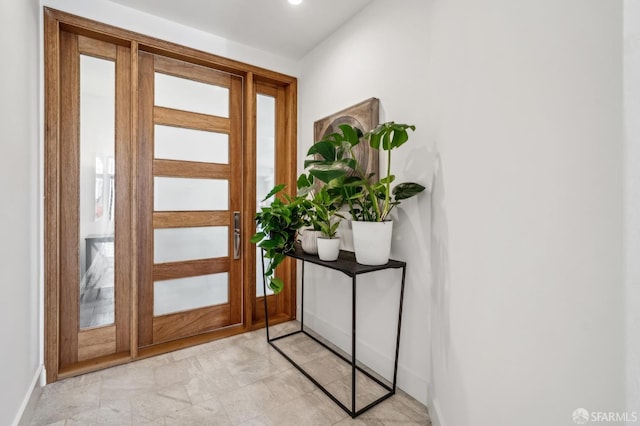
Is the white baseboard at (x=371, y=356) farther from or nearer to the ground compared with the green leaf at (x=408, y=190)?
nearer to the ground

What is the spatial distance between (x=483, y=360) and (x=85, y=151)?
8.93ft

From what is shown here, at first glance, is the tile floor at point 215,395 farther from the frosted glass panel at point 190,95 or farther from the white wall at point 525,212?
the frosted glass panel at point 190,95

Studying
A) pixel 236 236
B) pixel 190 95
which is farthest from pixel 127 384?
pixel 190 95

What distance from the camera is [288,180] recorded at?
288cm

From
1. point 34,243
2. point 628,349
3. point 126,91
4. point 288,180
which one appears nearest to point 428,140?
point 628,349

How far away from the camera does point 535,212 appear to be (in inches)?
32.0

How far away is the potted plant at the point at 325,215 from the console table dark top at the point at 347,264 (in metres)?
0.07

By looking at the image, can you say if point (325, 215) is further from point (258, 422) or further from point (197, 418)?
point (197, 418)

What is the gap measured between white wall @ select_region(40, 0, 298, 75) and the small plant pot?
6.14 ft

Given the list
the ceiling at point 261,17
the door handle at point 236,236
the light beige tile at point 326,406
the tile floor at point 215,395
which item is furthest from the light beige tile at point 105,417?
the ceiling at point 261,17

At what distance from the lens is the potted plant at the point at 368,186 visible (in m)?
1.55

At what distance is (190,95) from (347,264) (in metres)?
2.00

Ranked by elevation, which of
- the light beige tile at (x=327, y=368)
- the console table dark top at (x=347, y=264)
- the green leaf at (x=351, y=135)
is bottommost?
the light beige tile at (x=327, y=368)

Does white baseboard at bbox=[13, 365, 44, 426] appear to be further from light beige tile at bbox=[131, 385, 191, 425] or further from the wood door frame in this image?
light beige tile at bbox=[131, 385, 191, 425]
